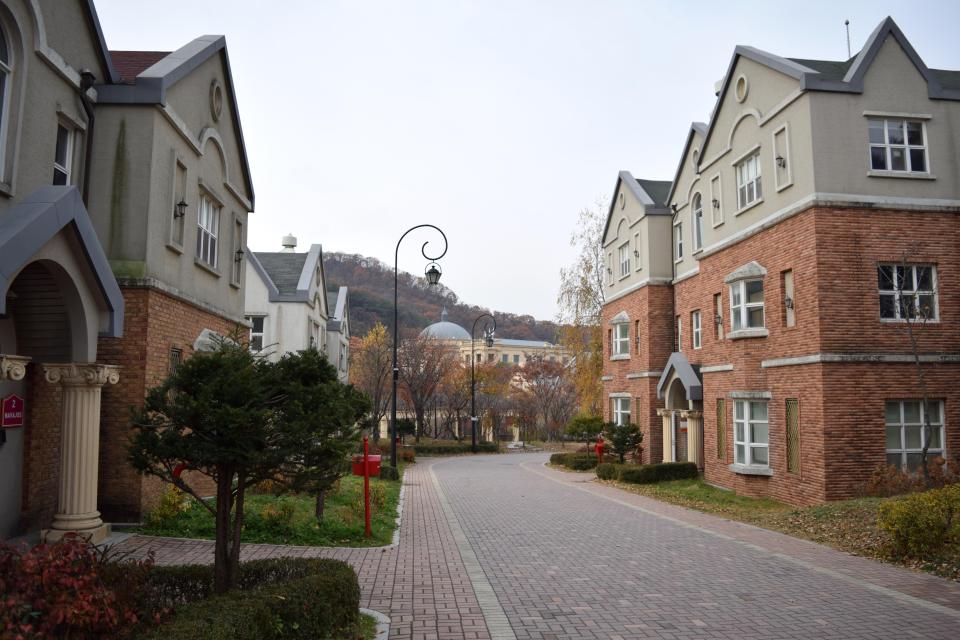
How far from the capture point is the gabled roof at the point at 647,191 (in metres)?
27.2

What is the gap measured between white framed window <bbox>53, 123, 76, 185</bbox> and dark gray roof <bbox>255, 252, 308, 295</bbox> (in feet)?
64.1

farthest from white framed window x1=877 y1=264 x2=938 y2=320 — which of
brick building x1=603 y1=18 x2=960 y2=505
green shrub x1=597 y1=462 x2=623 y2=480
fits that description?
green shrub x1=597 y1=462 x2=623 y2=480

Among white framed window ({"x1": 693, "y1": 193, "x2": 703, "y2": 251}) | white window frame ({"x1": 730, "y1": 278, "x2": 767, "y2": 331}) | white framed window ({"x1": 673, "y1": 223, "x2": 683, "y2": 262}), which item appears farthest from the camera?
white framed window ({"x1": 673, "y1": 223, "x2": 683, "y2": 262})

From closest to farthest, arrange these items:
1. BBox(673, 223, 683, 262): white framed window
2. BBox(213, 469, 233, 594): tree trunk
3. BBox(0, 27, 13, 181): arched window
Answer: BBox(213, 469, 233, 594): tree trunk
BBox(0, 27, 13, 181): arched window
BBox(673, 223, 683, 262): white framed window

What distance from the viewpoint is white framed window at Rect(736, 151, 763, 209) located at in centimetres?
1852

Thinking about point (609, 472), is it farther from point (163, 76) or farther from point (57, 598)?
point (57, 598)

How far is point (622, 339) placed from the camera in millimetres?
29781

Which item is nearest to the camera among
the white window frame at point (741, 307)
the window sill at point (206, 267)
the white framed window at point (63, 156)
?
the white framed window at point (63, 156)

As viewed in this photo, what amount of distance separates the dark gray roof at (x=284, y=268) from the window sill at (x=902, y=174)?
2265 centimetres

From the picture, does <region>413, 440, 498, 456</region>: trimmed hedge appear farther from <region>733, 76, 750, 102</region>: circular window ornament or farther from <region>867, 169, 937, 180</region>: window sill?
<region>867, 169, 937, 180</region>: window sill

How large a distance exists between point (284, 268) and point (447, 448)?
15.2m

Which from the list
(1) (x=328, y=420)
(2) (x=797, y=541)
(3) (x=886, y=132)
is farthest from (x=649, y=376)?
(1) (x=328, y=420)

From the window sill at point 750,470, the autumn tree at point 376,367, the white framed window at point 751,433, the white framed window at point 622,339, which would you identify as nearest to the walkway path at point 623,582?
the window sill at point 750,470

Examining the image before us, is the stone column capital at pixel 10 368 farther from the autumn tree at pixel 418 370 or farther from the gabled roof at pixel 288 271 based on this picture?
the autumn tree at pixel 418 370
